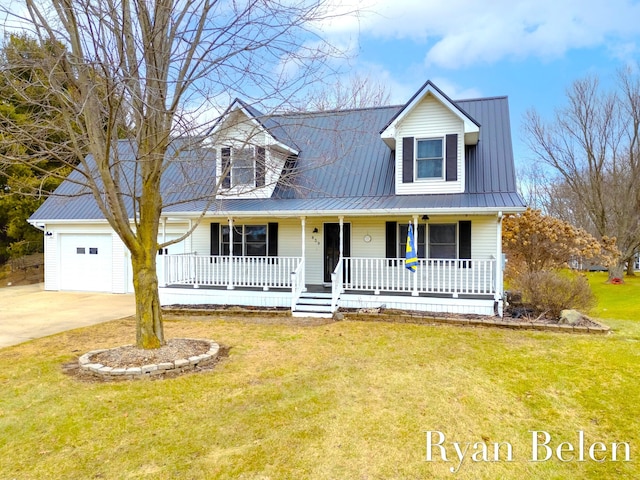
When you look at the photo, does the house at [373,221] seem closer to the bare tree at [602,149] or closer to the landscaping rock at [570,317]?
the landscaping rock at [570,317]

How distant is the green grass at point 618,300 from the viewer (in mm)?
12766

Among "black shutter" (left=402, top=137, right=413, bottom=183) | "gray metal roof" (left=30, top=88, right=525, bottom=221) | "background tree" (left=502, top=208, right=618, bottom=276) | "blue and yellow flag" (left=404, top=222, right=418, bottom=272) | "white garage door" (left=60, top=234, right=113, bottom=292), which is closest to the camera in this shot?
"blue and yellow flag" (left=404, top=222, right=418, bottom=272)

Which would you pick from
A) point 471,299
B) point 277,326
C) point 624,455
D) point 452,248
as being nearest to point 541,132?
point 452,248

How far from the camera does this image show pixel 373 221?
12.3 m

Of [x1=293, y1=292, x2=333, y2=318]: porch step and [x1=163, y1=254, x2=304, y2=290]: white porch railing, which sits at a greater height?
[x1=163, y1=254, x2=304, y2=290]: white porch railing

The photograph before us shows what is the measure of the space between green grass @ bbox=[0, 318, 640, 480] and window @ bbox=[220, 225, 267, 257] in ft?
19.0

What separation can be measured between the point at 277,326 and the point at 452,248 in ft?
17.9

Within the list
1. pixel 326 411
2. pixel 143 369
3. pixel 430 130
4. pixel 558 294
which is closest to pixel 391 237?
pixel 430 130

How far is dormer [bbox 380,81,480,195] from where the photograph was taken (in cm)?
1157

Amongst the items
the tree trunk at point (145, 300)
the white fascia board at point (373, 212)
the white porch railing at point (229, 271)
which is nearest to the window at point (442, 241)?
the white fascia board at point (373, 212)

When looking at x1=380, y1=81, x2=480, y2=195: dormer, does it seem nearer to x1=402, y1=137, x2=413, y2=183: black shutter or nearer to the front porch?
x1=402, y1=137, x2=413, y2=183: black shutter

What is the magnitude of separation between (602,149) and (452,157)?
17.2 meters

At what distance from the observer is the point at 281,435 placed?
4.22 m

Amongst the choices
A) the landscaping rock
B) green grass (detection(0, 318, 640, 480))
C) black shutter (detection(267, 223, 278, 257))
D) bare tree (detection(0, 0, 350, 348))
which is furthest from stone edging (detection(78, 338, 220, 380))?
the landscaping rock
